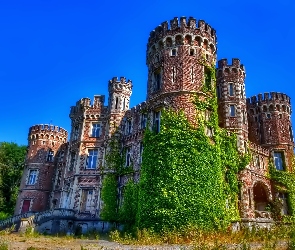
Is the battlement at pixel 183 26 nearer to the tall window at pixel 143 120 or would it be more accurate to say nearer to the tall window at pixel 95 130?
the tall window at pixel 143 120

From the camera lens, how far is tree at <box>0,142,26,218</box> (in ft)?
171

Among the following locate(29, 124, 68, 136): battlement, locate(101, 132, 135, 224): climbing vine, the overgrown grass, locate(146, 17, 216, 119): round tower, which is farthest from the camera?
locate(29, 124, 68, 136): battlement

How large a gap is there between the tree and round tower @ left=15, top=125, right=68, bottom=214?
31.1ft

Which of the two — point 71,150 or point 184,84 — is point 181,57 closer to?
point 184,84

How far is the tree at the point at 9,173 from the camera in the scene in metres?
52.2

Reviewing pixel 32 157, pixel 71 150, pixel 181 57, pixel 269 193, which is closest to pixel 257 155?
pixel 269 193

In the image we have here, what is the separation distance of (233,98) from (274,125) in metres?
6.95

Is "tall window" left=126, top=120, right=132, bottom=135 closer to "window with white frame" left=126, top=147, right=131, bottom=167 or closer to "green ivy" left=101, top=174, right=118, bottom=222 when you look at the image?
"window with white frame" left=126, top=147, right=131, bottom=167

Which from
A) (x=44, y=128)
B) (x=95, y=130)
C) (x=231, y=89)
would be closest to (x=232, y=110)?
(x=231, y=89)

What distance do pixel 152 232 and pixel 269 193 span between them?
1694 centimetres

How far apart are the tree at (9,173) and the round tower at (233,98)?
3790 centimetres

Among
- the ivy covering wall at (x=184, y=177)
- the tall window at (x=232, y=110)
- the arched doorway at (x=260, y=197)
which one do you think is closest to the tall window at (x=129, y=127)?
the ivy covering wall at (x=184, y=177)

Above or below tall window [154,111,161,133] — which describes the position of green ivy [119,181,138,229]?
below

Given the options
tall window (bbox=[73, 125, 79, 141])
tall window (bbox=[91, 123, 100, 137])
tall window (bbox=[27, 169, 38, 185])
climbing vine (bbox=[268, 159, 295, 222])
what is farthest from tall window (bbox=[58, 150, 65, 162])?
climbing vine (bbox=[268, 159, 295, 222])
